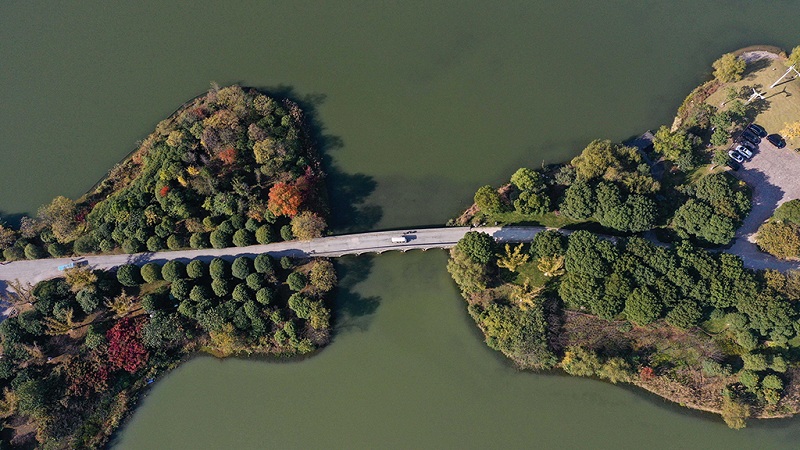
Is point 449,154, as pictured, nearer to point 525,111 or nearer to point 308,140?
point 525,111

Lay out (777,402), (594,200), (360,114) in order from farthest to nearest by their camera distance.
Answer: (360,114)
(594,200)
(777,402)

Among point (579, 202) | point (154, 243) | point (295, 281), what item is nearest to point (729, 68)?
point (579, 202)

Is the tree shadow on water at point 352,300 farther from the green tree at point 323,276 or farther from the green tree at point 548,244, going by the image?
the green tree at point 548,244

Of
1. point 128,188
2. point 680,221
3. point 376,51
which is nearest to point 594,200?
point 680,221

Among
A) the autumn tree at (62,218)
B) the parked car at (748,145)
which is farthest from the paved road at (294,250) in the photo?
the parked car at (748,145)

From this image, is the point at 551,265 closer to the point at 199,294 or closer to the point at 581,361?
the point at 581,361

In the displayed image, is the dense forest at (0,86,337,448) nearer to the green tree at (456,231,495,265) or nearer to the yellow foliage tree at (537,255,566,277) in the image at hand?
the green tree at (456,231,495,265)

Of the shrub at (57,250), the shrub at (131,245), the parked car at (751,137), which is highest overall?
the shrub at (57,250)
